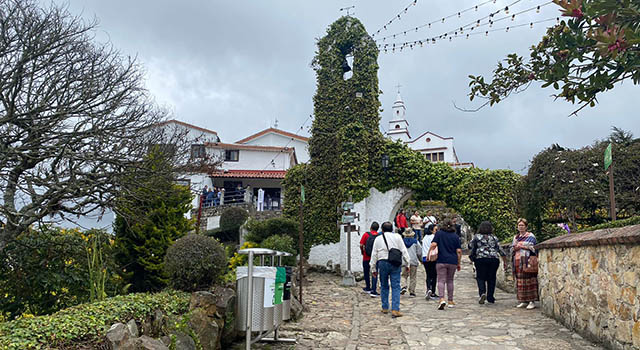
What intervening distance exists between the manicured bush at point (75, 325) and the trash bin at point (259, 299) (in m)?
0.84

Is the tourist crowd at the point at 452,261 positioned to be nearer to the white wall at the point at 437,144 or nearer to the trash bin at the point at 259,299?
the trash bin at the point at 259,299

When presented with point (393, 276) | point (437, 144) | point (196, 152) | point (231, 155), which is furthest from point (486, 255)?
point (437, 144)

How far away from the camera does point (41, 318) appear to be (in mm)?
4047

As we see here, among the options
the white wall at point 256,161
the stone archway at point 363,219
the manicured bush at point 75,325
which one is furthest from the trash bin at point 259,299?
the white wall at point 256,161

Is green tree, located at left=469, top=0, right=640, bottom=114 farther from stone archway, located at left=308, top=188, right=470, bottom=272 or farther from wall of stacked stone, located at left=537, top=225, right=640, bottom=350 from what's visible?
stone archway, located at left=308, top=188, right=470, bottom=272

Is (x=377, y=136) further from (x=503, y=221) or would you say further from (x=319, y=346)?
(x=319, y=346)

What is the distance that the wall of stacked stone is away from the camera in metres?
4.75

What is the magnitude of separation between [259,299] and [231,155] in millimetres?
30967

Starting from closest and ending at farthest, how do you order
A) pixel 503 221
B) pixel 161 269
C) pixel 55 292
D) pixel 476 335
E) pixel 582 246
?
1. pixel 582 246
2. pixel 476 335
3. pixel 55 292
4. pixel 161 269
5. pixel 503 221

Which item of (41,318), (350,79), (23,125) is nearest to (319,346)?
(41,318)

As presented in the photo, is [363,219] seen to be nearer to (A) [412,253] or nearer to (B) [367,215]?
(B) [367,215]

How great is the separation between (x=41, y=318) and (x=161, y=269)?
475cm

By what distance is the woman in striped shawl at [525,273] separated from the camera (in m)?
8.66

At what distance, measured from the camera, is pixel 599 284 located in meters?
5.61
